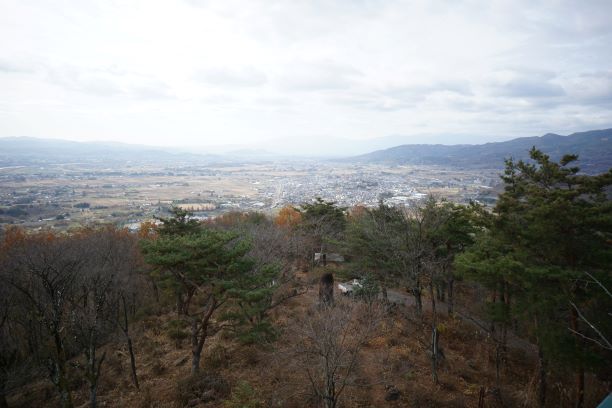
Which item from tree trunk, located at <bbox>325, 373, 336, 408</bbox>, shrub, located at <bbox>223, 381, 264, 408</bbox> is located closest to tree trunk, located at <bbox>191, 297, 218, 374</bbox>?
shrub, located at <bbox>223, 381, 264, 408</bbox>

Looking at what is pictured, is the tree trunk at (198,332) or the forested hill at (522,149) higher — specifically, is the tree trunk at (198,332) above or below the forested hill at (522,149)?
below

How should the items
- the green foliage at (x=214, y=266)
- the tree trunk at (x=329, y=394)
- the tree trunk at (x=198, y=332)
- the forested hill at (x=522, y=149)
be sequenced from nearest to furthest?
the tree trunk at (x=329, y=394) → the green foliage at (x=214, y=266) → the tree trunk at (x=198, y=332) → the forested hill at (x=522, y=149)

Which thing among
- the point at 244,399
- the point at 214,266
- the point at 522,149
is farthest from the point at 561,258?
the point at 522,149

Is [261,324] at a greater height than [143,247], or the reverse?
[143,247]

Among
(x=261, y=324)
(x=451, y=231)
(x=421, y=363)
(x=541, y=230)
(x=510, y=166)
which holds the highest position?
(x=510, y=166)

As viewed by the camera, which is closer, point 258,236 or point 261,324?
point 261,324

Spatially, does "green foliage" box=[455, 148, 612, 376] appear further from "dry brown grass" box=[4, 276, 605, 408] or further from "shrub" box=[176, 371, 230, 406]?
"shrub" box=[176, 371, 230, 406]

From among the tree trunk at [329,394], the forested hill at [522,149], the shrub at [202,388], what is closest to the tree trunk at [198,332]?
the shrub at [202,388]

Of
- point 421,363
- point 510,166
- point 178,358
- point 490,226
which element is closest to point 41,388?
point 178,358

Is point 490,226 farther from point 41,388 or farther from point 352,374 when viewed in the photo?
point 41,388

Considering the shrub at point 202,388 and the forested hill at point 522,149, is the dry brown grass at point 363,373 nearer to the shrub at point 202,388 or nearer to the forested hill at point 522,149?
the shrub at point 202,388

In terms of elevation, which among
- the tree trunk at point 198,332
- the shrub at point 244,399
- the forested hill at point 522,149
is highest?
the forested hill at point 522,149
